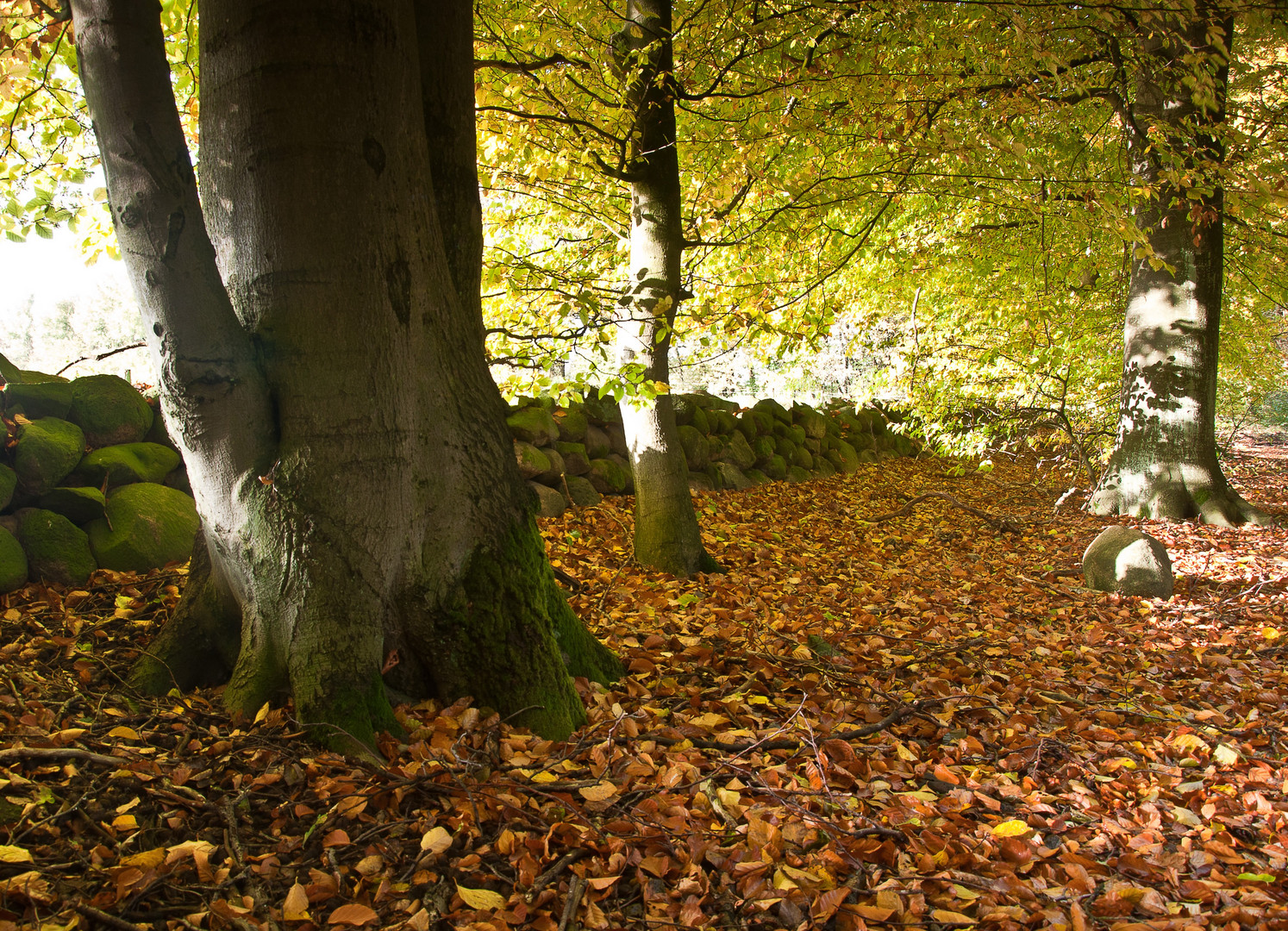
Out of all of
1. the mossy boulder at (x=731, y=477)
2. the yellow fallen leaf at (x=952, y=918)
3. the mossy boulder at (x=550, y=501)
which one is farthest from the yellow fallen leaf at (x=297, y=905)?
the mossy boulder at (x=731, y=477)

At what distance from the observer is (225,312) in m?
2.23

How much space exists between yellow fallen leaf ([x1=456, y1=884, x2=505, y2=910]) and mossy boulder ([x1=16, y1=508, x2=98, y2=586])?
2.98m

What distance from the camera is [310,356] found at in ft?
7.57

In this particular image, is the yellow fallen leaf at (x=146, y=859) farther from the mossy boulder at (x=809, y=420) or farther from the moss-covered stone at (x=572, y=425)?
the mossy boulder at (x=809, y=420)

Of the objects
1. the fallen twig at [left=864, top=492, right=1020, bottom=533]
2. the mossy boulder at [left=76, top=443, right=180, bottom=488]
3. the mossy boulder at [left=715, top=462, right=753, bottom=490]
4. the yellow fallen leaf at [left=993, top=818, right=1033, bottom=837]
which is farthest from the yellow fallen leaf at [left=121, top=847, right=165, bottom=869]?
the fallen twig at [left=864, top=492, right=1020, bottom=533]

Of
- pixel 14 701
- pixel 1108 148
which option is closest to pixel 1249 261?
pixel 1108 148

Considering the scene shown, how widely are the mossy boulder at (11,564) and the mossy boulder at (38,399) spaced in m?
0.81

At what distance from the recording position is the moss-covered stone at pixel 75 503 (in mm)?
3744

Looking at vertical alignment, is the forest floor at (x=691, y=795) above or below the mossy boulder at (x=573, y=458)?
below

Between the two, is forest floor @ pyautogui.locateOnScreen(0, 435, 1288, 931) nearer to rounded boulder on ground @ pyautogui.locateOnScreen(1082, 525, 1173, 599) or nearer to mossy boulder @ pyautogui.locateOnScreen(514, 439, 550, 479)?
rounded boulder on ground @ pyautogui.locateOnScreen(1082, 525, 1173, 599)

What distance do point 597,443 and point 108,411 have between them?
4.32 meters

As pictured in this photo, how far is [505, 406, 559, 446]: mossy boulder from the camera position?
664 cm

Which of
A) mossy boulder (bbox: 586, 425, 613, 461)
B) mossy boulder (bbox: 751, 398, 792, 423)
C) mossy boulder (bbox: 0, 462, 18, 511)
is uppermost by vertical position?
mossy boulder (bbox: 751, 398, 792, 423)

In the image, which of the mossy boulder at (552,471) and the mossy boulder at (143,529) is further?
the mossy boulder at (552,471)
